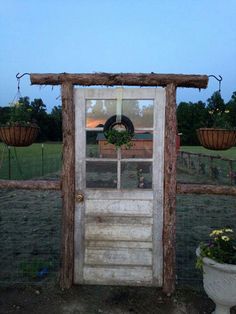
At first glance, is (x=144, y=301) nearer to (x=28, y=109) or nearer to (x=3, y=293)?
(x=3, y=293)

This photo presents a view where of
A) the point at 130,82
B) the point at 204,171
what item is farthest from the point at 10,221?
the point at 204,171

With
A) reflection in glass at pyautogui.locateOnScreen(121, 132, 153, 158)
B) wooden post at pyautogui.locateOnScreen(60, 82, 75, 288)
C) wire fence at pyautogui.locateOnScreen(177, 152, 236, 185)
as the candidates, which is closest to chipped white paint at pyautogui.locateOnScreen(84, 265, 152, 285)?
wooden post at pyautogui.locateOnScreen(60, 82, 75, 288)

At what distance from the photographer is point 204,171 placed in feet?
66.0

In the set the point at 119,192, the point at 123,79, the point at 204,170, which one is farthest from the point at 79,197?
the point at 204,170

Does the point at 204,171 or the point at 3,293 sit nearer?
the point at 3,293

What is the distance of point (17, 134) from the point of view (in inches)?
171

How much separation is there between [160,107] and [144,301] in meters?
2.32

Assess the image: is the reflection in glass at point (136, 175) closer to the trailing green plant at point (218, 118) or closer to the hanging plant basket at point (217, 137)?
the hanging plant basket at point (217, 137)

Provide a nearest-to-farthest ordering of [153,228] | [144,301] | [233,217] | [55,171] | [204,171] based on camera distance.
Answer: [144,301], [153,228], [233,217], [55,171], [204,171]

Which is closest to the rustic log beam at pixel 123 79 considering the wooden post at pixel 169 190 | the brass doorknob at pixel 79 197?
the wooden post at pixel 169 190

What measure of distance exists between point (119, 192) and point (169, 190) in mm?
622

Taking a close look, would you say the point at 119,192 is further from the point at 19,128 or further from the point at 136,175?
the point at 19,128

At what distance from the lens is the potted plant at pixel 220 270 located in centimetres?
344

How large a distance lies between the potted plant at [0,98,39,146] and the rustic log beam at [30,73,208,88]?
44cm
